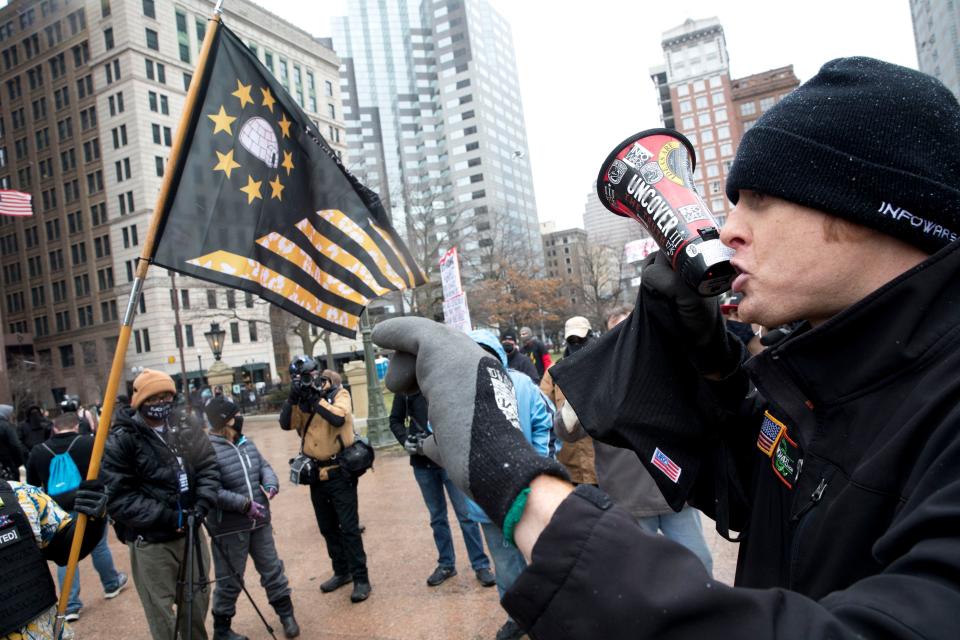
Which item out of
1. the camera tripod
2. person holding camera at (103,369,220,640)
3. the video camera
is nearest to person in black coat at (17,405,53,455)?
the video camera

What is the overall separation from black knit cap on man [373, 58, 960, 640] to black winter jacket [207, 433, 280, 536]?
163 inches

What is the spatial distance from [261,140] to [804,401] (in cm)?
406

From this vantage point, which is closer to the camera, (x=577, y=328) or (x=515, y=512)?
(x=515, y=512)

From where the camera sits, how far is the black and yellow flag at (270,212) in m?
3.72

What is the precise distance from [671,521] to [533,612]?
3.56 metres

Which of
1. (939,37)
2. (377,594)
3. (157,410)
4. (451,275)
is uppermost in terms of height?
(939,37)

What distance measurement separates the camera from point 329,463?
219 inches

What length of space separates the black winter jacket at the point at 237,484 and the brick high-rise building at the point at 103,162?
144 feet

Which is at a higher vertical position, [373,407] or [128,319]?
[128,319]

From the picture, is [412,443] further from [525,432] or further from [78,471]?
[78,471]

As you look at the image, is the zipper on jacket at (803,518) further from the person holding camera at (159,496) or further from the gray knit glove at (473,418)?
the person holding camera at (159,496)

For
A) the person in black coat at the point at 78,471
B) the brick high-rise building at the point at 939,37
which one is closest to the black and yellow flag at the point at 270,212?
the person in black coat at the point at 78,471

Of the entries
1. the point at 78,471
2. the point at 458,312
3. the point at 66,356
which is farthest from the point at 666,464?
the point at 66,356

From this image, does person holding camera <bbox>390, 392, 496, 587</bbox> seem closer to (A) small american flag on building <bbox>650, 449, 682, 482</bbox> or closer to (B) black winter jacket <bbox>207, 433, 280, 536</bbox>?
(B) black winter jacket <bbox>207, 433, 280, 536</bbox>
